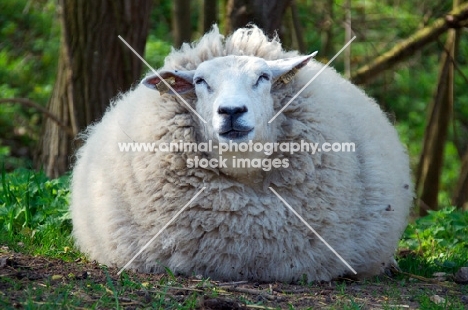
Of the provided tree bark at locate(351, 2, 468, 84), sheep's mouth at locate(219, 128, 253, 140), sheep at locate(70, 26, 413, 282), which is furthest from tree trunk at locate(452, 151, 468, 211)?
sheep's mouth at locate(219, 128, 253, 140)

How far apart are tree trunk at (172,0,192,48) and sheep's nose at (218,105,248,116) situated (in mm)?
5019

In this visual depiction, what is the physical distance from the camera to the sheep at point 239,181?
4.35m

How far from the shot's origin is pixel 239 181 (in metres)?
4.52

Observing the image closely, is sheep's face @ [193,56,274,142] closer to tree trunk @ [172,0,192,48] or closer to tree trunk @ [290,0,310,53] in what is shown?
tree trunk @ [290,0,310,53]

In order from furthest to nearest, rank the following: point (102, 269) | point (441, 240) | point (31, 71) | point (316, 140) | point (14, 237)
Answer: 1. point (31, 71)
2. point (441, 240)
3. point (14, 237)
4. point (316, 140)
5. point (102, 269)

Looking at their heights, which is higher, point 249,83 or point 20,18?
point 20,18

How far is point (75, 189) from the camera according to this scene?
5172 millimetres

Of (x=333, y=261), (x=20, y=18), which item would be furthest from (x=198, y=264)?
(x=20, y=18)

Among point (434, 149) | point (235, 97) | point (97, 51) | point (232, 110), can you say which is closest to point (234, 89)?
point (235, 97)

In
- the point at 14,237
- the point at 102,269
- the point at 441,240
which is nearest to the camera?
the point at 102,269

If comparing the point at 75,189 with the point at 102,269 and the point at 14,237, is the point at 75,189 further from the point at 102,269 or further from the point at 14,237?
the point at 102,269

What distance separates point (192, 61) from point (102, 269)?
58.3 inches

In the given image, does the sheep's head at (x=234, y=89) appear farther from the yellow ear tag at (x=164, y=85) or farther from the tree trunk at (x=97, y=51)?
the tree trunk at (x=97, y=51)

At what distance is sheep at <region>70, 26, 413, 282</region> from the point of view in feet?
14.3
